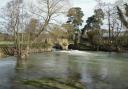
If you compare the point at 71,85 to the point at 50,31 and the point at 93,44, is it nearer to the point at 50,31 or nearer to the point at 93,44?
the point at 50,31

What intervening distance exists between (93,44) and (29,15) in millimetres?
28489

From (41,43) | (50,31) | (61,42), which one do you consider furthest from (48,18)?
(61,42)

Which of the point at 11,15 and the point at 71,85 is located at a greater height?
the point at 11,15

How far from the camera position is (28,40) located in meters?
48.9

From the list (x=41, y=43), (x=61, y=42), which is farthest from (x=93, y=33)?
(x=41, y=43)

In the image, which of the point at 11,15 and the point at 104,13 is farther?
the point at 104,13

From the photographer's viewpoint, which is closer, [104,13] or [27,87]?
[27,87]

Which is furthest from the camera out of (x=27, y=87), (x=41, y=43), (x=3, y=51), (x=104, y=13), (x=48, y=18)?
(x=104, y=13)

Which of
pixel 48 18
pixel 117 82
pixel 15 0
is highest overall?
pixel 15 0

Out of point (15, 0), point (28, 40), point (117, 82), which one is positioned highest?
point (15, 0)

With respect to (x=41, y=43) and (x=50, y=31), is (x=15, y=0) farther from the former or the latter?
(x=41, y=43)

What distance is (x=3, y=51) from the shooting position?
4656 centimetres

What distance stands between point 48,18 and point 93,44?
31.0 m

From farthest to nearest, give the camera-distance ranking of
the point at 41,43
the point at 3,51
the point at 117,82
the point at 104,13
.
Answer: the point at 104,13
the point at 41,43
the point at 3,51
the point at 117,82
